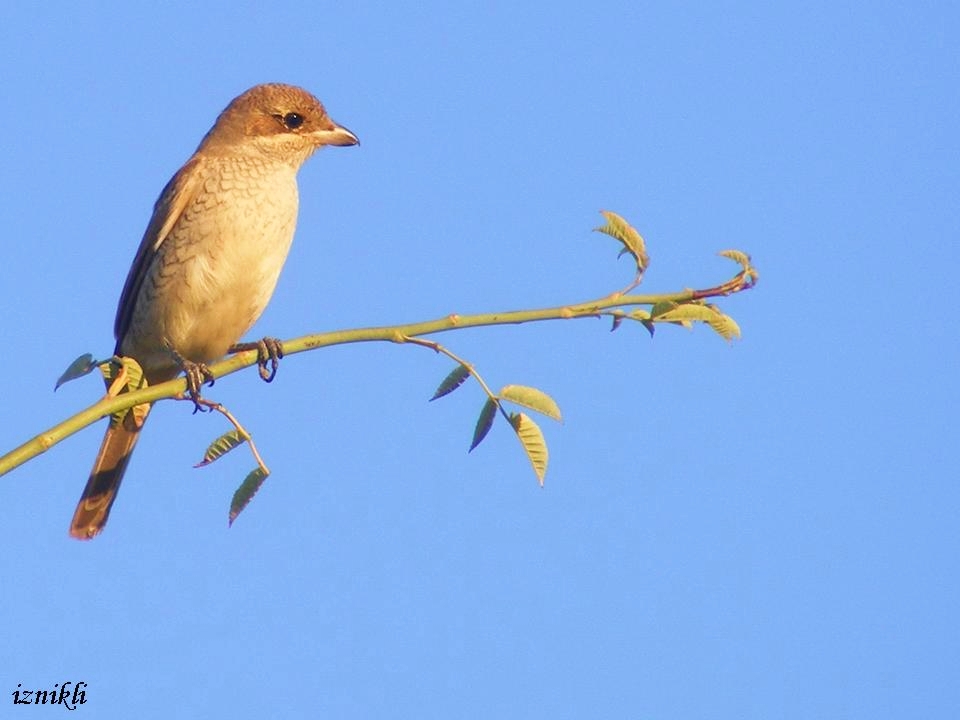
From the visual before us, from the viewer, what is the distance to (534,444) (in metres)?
2.71

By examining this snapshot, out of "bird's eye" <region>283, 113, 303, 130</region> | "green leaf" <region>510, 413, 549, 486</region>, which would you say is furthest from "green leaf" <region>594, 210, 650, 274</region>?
"bird's eye" <region>283, 113, 303, 130</region>

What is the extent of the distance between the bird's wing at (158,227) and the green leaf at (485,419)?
274cm

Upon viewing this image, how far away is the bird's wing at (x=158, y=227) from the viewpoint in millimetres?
5141

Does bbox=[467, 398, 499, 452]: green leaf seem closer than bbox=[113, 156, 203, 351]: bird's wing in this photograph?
Yes

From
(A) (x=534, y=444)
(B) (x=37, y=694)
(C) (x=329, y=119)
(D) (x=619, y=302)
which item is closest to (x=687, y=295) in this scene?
(D) (x=619, y=302)

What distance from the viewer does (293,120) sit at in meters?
5.47

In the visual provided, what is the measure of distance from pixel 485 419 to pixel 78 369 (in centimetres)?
104

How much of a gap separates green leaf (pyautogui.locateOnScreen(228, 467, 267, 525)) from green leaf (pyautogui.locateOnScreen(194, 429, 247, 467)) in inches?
3.0

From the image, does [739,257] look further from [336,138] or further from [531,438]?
[336,138]

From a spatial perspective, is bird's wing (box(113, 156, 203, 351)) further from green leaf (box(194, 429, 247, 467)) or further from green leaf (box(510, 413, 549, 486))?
green leaf (box(510, 413, 549, 486))

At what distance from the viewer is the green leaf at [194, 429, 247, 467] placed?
9.48 ft

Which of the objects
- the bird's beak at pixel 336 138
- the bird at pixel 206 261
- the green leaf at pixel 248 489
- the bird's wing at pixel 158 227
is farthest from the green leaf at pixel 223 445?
the bird's beak at pixel 336 138

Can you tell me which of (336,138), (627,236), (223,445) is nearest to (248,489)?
(223,445)

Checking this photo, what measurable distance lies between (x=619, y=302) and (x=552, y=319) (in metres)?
0.16
